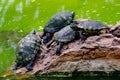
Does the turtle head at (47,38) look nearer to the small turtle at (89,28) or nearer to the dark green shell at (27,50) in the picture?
the dark green shell at (27,50)

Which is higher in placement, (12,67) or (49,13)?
(49,13)

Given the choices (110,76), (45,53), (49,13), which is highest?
(49,13)

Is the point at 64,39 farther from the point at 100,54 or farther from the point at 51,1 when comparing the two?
the point at 51,1

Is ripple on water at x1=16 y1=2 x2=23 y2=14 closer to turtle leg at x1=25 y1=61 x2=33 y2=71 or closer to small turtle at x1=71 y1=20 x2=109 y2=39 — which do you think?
turtle leg at x1=25 y1=61 x2=33 y2=71

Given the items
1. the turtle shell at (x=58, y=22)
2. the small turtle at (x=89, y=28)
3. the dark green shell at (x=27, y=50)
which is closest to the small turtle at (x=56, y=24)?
the turtle shell at (x=58, y=22)

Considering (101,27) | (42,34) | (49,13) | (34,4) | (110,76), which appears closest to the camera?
(110,76)

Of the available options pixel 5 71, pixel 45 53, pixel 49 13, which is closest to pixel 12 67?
pixel 5 71
